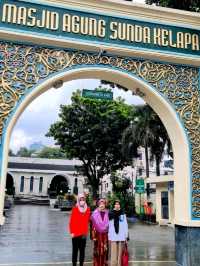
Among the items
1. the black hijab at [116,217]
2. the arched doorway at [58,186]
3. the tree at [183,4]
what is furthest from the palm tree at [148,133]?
the arched doorway at [58,186]

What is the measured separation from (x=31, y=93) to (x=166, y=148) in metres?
12.7

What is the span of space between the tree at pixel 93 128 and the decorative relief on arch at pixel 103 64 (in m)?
13.6

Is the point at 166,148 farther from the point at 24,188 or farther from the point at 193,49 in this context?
the point at 24,188

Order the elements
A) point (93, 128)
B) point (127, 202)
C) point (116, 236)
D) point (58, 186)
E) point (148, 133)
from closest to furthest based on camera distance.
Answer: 1. point (116, 236)
2. point (148, 133)
3. point (93, 128)
4. point (127, 202)
5. point (58, 186)

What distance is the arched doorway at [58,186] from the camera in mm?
35316

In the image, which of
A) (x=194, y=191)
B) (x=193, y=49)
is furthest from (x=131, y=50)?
(x=194, y=191)

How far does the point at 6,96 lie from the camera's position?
4719 mm

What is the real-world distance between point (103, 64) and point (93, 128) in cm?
1406

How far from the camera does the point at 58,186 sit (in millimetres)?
36750

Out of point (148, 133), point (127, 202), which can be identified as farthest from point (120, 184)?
point (148, 133)

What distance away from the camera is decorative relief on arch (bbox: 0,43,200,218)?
4.76 m

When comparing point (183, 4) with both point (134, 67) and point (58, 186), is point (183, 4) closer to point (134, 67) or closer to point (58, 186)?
point (134, 67)

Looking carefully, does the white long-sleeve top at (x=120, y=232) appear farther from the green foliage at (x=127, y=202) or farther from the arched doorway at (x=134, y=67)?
the green foliage at (x=127, y=202)

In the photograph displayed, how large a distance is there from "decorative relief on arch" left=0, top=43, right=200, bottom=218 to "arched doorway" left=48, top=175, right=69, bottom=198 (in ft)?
99.4
